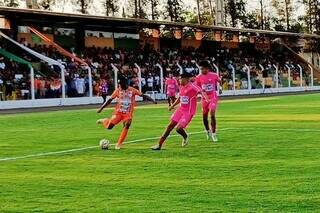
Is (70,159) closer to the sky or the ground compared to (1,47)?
closer to the ground

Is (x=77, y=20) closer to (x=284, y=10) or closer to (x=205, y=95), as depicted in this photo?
(x=205, y=95)

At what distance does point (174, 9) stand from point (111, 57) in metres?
31.6

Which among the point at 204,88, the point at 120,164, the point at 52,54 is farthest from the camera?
the point at 52,54

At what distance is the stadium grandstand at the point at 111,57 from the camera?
4516cm

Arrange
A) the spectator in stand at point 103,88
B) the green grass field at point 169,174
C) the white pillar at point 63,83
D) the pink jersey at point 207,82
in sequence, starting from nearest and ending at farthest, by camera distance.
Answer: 1. the green grass field at point 169,174
2. the pink jersey at point 207,82
3. the white pillar at point 63,83
4. the spectator in stand at point 103,88

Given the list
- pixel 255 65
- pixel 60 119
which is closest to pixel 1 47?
pixel 60 119

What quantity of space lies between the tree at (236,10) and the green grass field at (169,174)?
74.3 metres

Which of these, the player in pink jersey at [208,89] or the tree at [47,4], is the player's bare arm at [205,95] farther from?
the tree at [47,4]

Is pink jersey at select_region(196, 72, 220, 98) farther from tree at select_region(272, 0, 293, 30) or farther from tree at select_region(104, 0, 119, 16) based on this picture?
tree at select_region(272, 0, 293, 30)

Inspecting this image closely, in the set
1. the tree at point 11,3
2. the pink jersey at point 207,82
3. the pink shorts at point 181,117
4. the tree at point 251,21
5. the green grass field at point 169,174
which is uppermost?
the tree at point 11,3

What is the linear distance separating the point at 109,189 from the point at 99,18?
4078cm

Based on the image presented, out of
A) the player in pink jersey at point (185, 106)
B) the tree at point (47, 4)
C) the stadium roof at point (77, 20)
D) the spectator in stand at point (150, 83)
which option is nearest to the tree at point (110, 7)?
the tree at point (47, 4)

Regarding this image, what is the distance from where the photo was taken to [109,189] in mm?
10867

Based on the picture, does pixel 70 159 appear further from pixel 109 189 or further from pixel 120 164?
pixel 109 189
